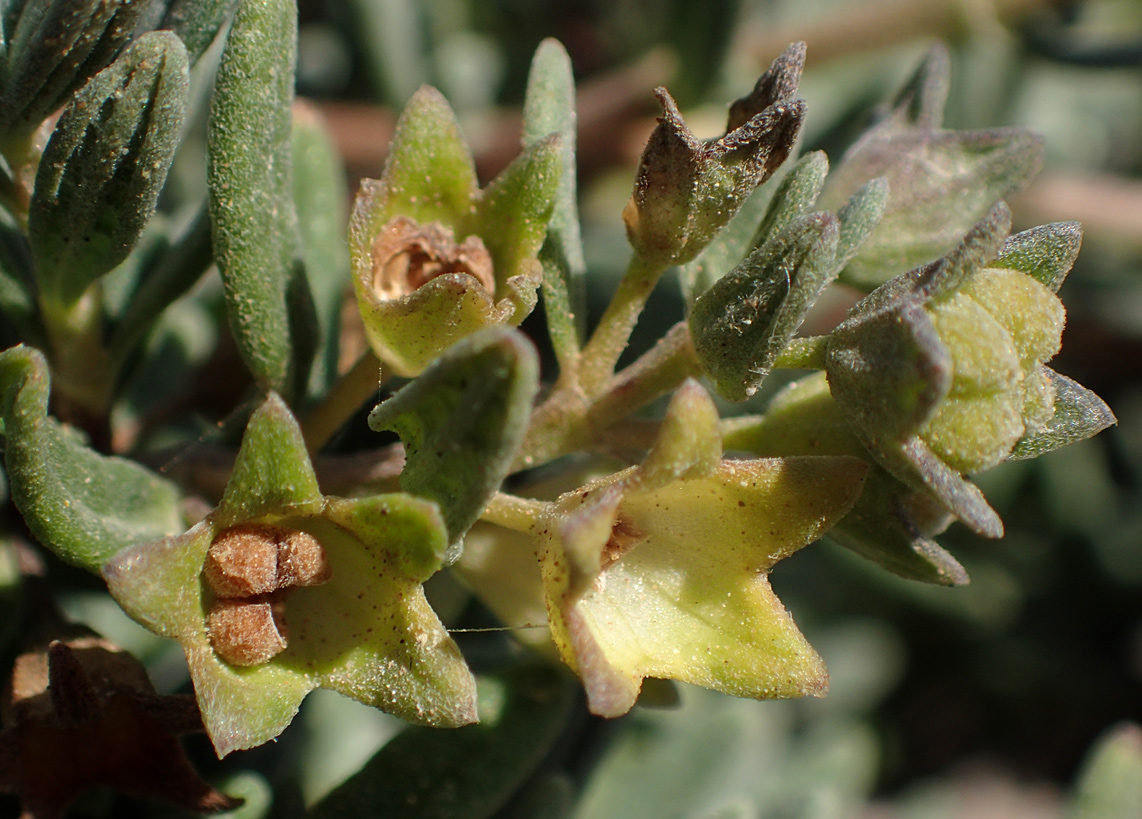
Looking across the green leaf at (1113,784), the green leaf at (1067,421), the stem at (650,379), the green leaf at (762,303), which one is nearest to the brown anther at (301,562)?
the stem at (650,379)

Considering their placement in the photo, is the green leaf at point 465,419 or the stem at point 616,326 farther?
Result: the stem at point 616,326

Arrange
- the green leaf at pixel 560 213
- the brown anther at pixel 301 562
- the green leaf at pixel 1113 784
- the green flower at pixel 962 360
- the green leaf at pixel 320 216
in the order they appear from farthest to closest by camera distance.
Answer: the green leaf at pixel 1113 784 → the green leaf at pixel 320 216 → the green leaf at pixel 560 213 → the brown anther at pixel 301 562 → the green flower at pixel 962 360

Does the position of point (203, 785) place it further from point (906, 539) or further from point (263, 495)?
point (906, 539)

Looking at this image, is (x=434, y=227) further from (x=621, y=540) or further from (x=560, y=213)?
(x=621, y=540)

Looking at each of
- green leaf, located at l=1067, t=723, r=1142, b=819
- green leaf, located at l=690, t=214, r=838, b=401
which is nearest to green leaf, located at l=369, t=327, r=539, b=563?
green leaf, located at l=690, t=214, r=838, b=401

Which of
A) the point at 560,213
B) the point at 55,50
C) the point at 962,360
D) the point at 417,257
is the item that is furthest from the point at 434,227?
the point at 962,360

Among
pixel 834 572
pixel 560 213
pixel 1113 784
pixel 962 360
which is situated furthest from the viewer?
pixel 834 572

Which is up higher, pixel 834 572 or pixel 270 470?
pixel 270 470

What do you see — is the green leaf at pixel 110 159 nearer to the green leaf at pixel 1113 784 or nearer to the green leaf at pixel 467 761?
the green leaf at pixel 467 761
